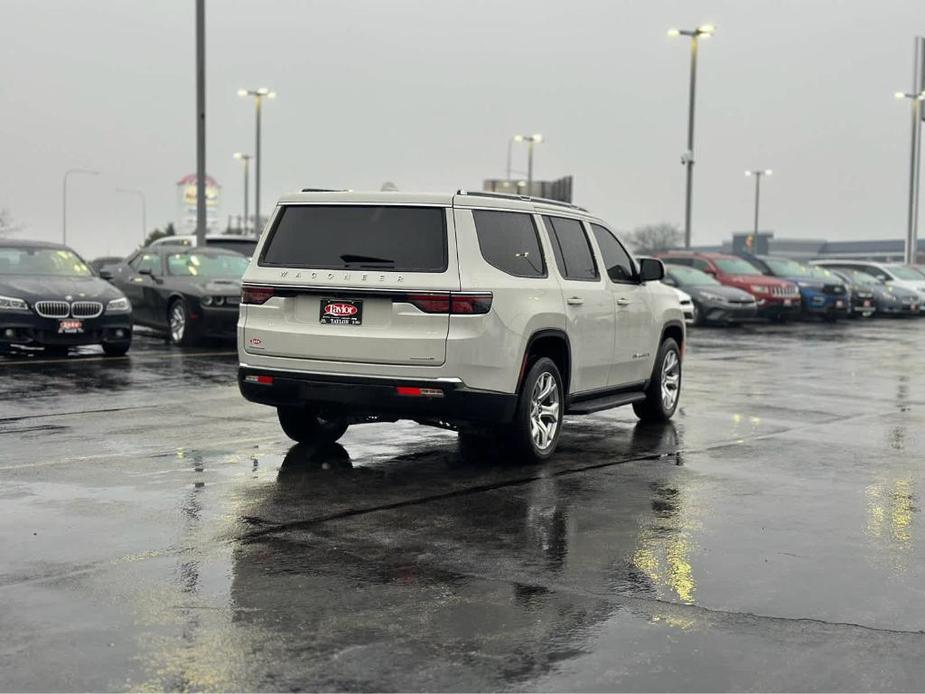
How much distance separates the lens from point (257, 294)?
915cm

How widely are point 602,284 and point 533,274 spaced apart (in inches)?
49.5

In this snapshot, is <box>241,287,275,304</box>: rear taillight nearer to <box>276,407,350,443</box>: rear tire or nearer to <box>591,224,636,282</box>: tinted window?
<box>276,407,350,443</box>: rear tire

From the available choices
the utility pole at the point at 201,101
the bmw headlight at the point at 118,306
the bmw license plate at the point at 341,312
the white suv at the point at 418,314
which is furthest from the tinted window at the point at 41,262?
the bmw license plate at the point at 341,312

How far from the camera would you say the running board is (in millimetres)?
10059

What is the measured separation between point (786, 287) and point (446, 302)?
26762 millimetres

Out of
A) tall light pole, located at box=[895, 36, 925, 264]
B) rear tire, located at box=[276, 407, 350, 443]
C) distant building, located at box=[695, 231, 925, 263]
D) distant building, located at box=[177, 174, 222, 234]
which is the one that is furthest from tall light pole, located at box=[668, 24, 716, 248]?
distant building, located at box=[177, 174, 222, 234]

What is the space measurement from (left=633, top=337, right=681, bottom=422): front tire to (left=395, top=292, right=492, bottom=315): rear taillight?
11.5 feet

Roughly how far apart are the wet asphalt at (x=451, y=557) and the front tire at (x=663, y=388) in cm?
24

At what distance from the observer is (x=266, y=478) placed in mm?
8539

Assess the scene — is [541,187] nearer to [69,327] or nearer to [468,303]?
[69,327]

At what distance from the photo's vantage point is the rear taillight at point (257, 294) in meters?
9.09

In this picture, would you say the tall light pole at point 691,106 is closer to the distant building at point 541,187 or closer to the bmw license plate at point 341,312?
the distant building at point 541,187

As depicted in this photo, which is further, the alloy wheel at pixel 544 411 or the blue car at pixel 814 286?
the blue car at pixel 814 286

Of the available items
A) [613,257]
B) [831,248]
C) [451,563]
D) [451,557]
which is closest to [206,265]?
[613,257]
